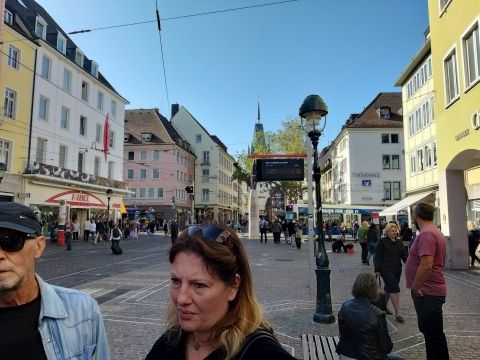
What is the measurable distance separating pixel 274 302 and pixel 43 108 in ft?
89.5

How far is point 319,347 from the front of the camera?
574cm

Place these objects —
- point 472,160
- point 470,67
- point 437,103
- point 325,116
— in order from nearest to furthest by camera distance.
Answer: point 325,116
point 470,67
point 472,160
point 437,103

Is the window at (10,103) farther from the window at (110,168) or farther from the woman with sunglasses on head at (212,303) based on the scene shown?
the woman with sunglasses on head at (212,303)

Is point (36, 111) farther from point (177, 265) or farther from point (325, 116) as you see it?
point (177, 265)

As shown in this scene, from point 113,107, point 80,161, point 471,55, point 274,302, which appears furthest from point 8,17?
point 274,302

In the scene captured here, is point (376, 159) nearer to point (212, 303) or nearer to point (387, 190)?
point (387, 190)

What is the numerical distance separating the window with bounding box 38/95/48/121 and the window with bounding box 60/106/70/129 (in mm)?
2060

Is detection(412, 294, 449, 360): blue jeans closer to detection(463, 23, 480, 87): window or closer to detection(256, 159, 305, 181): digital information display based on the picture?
detection(463, 23, 480, 87): window

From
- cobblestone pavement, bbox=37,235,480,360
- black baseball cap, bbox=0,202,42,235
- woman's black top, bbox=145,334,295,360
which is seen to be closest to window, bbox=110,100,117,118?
cobblestone pavement, bbox=37,235,480,360

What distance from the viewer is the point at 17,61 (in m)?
27.2

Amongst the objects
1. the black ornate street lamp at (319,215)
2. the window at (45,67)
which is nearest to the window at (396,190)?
the window at (45,67)

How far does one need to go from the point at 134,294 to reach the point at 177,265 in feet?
29.2

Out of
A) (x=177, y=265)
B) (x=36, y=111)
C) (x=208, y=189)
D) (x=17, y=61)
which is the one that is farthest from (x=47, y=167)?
(x=208, y=189)

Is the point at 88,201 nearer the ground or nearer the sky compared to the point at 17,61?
nearer the ground
